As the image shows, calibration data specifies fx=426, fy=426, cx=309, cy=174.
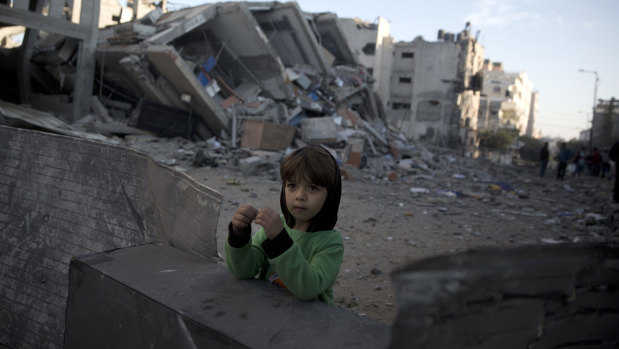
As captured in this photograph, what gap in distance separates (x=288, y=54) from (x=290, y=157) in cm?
1409

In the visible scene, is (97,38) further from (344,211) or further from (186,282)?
(186,282)

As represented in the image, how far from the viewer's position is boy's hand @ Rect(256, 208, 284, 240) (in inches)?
51.5

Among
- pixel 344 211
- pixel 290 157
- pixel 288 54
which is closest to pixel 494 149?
pixel 288 54

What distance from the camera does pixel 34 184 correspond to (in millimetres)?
2080

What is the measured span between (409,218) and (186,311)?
5567mm

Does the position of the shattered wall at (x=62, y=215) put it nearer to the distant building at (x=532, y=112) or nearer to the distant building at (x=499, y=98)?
the distant building at (x=499, y=98)

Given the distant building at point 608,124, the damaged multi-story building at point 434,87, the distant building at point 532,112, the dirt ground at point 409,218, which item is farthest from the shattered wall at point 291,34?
the distant building at point 532,112

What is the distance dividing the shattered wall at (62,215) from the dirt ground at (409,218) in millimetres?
1227

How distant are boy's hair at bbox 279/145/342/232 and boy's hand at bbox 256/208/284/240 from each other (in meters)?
0.24

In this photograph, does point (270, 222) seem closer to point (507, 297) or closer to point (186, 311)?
point (186, 311)

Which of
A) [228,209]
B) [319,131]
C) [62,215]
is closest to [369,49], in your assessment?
[319,131]

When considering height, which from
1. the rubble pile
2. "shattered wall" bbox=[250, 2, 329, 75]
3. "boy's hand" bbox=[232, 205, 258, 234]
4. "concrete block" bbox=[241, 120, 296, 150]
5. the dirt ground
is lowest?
the dirt ground

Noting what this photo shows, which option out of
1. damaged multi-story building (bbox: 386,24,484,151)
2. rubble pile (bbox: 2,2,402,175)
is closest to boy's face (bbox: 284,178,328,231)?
rubble pile (bbox: 2,2,402,175)

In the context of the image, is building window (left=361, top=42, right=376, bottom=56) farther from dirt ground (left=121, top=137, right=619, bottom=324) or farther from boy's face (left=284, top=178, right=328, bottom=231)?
boy's face (left=284, top=178, right=328, bottom=231)
